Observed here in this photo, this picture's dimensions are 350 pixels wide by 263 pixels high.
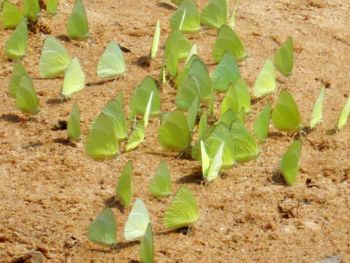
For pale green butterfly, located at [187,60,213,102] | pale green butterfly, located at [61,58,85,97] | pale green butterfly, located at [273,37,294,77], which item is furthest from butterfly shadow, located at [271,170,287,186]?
pale green butterfly, located at [61,58,85,97]

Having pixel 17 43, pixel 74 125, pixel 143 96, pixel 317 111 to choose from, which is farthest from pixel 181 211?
pixel 17 43

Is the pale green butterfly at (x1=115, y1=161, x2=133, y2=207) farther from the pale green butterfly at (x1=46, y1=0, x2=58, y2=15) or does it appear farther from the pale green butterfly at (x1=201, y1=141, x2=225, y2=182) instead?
the pale green butterfly at (x1=46, y1=0, x2=58, y2=15)

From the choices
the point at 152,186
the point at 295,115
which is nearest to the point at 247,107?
the point at 295,115

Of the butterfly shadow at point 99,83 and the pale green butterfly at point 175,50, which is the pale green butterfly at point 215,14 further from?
the butterfly shadow at point 99,83

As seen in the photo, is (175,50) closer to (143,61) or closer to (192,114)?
(143,61)

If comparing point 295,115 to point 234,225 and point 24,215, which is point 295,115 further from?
point 24,215
